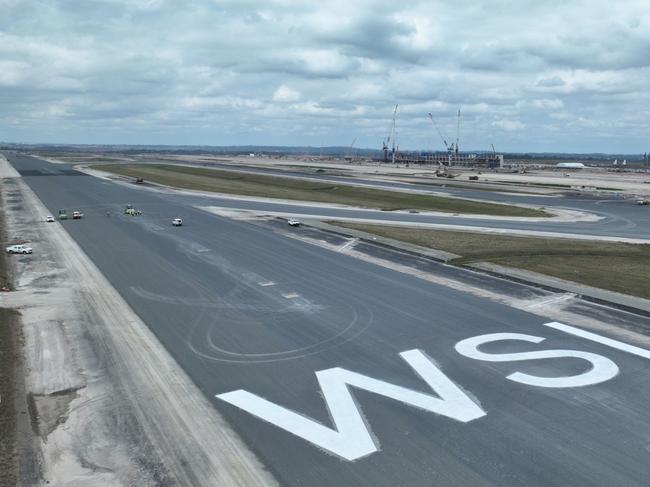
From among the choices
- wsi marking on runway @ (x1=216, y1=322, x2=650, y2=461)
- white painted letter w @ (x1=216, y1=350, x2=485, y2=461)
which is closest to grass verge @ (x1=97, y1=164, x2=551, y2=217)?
wsi marking on runway @ (x1=216, y1=322, x2=650, y2=461)

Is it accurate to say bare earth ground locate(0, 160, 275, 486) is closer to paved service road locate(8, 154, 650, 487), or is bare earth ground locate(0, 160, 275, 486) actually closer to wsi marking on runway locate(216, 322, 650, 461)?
paved service road locate(8, 154, 650, 487)

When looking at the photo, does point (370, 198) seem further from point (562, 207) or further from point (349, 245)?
point (349, 245)

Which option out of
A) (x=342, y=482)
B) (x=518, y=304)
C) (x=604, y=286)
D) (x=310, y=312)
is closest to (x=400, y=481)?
(x=342, y=482)

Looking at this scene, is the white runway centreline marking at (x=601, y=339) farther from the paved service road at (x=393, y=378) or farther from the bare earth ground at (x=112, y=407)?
the bare earth ground at (x=112, y=407)

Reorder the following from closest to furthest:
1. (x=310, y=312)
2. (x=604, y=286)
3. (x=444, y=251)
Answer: (x=310, y=312)
(x=604, y=286)
(x=444, y=251)

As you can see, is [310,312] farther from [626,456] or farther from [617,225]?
[617,225]
